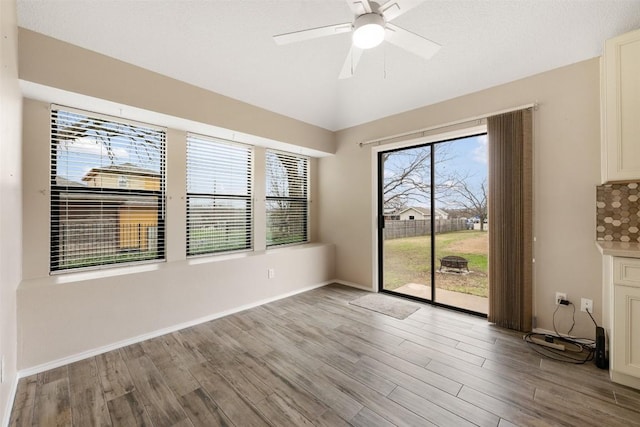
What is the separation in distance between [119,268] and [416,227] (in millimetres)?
3559

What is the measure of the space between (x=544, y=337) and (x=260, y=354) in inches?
106

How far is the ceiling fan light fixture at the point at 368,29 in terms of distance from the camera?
1.56 metres

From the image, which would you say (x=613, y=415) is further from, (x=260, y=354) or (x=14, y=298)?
(x=14, y=298)

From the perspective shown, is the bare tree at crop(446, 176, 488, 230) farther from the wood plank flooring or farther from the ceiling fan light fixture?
the ceiling fan light fixture

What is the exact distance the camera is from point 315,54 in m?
2.79

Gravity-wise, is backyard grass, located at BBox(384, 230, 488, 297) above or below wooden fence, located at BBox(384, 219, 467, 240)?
below

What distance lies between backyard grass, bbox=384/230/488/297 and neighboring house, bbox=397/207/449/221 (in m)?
0.26

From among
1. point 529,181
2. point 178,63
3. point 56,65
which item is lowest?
point 529,181

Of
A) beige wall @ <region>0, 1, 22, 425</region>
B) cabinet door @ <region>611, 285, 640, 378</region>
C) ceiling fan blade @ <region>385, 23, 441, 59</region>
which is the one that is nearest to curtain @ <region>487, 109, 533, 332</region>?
cabinet door @ <region>611, 285, 640, 378</region>

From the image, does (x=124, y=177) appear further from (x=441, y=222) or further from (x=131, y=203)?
(x=441, y=222)

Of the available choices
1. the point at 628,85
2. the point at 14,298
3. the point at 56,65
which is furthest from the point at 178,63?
the point at 628,85

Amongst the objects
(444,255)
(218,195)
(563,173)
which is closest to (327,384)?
(444,255)

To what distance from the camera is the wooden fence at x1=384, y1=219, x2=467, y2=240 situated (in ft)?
11.1

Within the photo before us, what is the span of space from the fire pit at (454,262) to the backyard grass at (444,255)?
0.14 ft
